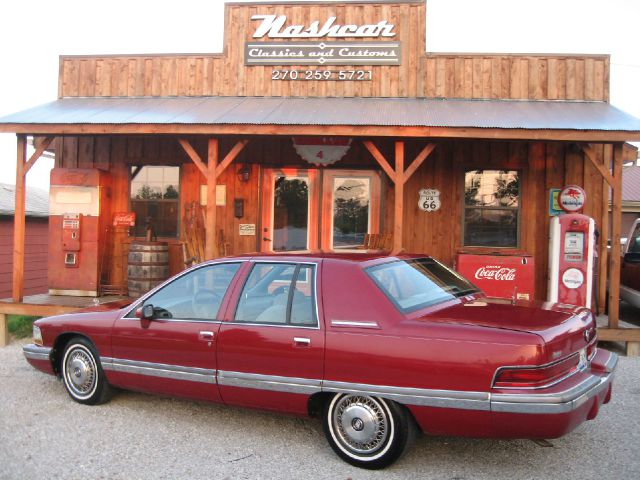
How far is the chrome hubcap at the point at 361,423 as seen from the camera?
3701 mm

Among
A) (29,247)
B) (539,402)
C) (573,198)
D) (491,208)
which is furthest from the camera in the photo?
(29,247)

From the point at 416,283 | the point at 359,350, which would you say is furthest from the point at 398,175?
the point at 359,350

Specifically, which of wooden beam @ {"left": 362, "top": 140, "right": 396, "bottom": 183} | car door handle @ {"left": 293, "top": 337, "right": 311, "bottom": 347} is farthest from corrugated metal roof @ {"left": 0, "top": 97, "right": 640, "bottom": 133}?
car door handle @ {"left": 293, "top": 337, "right": 311, "bottom": 347}

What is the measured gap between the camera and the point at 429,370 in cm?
350

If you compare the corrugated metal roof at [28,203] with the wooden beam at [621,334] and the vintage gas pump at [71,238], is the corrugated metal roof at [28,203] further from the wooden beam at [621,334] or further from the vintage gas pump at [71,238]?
the wooden beam at [621,334]

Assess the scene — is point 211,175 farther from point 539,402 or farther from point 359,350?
point 539,402

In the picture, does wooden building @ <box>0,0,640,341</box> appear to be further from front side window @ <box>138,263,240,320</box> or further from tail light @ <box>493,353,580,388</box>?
tail light @ <box>493,353,580,388</box>

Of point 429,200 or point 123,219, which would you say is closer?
point 429,200

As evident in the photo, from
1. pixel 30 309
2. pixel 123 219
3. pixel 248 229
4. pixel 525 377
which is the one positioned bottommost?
pixel 30 309

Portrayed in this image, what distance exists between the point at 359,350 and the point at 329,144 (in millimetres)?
6475

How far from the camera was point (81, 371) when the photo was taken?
201 inches

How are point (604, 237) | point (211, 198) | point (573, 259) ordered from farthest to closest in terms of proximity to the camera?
point (604, 237)
point (573, 259)
point (211, 198)

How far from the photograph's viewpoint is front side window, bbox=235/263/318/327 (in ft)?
13.4

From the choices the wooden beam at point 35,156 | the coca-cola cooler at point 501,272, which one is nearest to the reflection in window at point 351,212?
the coca-cola cooler at point 501,272
